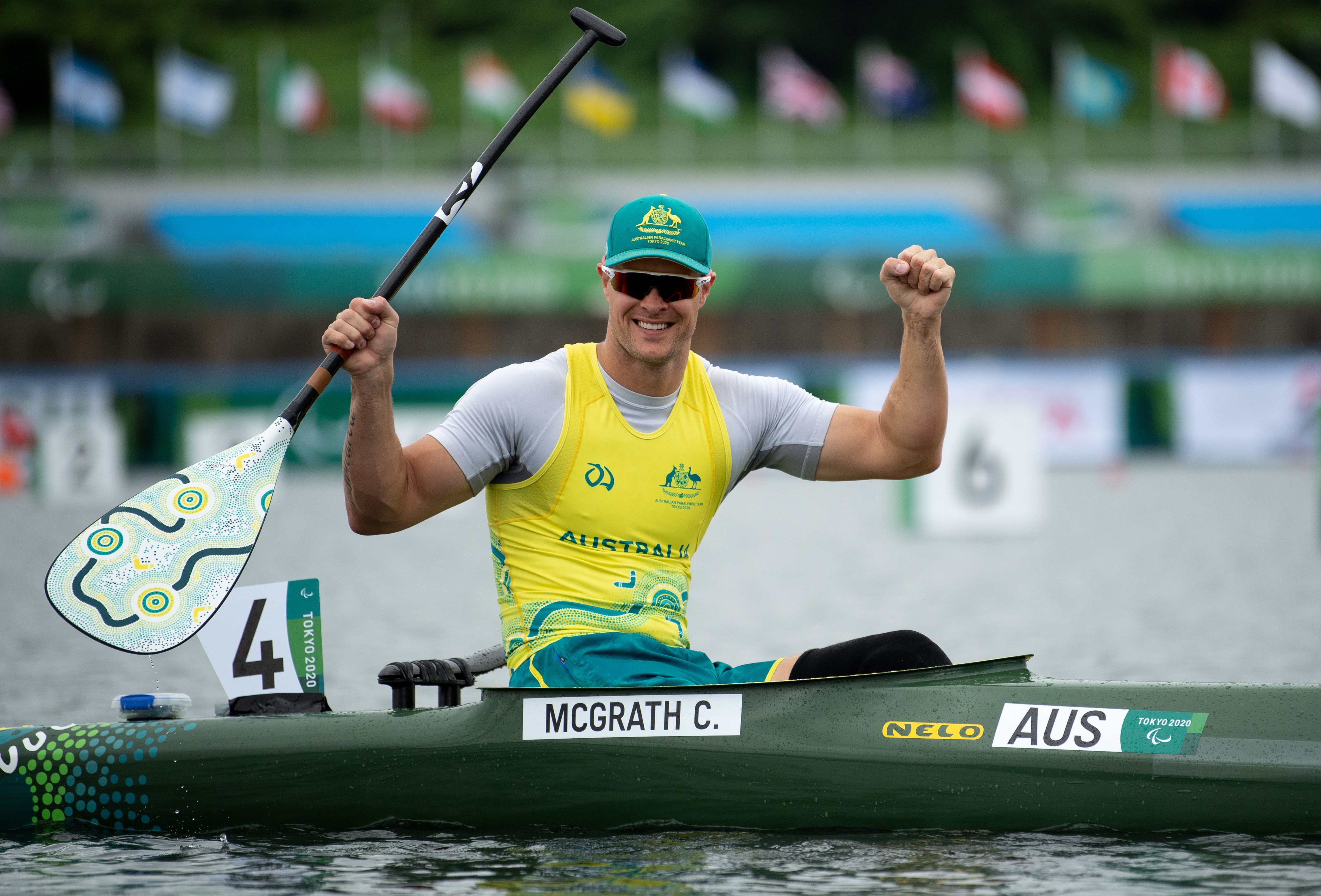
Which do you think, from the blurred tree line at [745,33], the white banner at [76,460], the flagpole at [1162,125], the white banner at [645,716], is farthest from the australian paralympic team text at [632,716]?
the blurred tree line at [745,33]

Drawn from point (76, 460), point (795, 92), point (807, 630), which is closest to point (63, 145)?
point (795, 92)

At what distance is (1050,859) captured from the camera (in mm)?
3914

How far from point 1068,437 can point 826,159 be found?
12.7 meters

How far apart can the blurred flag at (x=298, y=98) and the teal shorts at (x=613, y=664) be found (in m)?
27.5

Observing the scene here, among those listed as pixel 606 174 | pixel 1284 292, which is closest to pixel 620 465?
pixel 1284 292

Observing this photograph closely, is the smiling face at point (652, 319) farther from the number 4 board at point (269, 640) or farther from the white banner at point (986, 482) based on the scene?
the white banner at point (986, 482)

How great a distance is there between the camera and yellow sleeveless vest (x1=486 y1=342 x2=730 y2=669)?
4.06m

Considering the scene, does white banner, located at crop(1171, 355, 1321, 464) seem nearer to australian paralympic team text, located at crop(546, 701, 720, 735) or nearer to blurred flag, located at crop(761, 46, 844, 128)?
blurred flag, located at crop(761, 46, 844, 128)

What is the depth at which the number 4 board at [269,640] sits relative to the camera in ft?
15.2

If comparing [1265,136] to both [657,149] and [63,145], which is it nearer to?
[657,149]

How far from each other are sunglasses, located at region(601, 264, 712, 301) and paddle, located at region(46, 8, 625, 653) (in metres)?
0.59

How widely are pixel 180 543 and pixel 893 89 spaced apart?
31619 millimetres

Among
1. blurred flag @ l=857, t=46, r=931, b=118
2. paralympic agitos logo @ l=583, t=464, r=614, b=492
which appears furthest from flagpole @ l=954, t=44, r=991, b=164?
paralympic agitos logo @ l=583, t=464, r=614, b=492

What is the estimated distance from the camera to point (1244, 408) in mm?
23562
